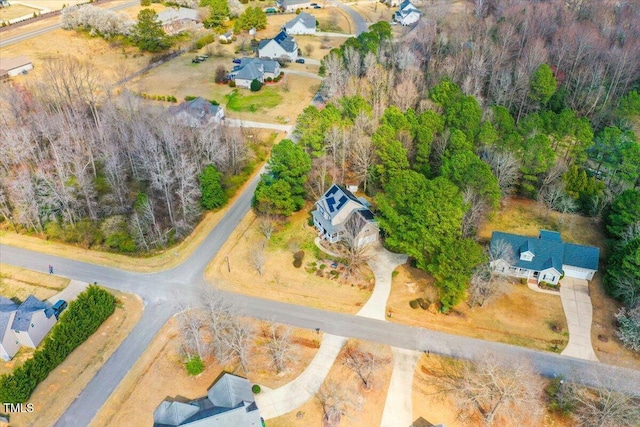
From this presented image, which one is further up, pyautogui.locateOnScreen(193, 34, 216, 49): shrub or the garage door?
pyautogui.locateOnScreen(193, 34, 216, 49): shrub

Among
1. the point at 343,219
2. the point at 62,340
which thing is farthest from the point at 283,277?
the point at 62,340

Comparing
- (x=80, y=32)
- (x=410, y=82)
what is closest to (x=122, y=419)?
(x=410, y=82)

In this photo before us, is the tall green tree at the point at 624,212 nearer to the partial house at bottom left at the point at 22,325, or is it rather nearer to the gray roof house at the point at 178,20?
the partial house at bottom left at the point at 22,325

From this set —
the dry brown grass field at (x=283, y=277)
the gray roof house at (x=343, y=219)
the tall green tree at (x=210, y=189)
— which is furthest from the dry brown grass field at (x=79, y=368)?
the gray roof house at (x=343, y=219)

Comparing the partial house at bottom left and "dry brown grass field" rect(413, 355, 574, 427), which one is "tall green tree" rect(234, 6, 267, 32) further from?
"dry brown grass field" rect(413, 355, 574, 427)

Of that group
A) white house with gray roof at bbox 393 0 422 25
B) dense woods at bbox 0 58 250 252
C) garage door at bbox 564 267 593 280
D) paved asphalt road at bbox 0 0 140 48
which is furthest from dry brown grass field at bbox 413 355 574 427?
paved asphalt road at bbox 0 0 140 48

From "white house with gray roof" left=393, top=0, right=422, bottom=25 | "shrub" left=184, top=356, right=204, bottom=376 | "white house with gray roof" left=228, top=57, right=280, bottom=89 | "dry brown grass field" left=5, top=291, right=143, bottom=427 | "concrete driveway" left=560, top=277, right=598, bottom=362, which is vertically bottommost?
"concrete driveway" left=560, top=277, right=598, bottom=362
